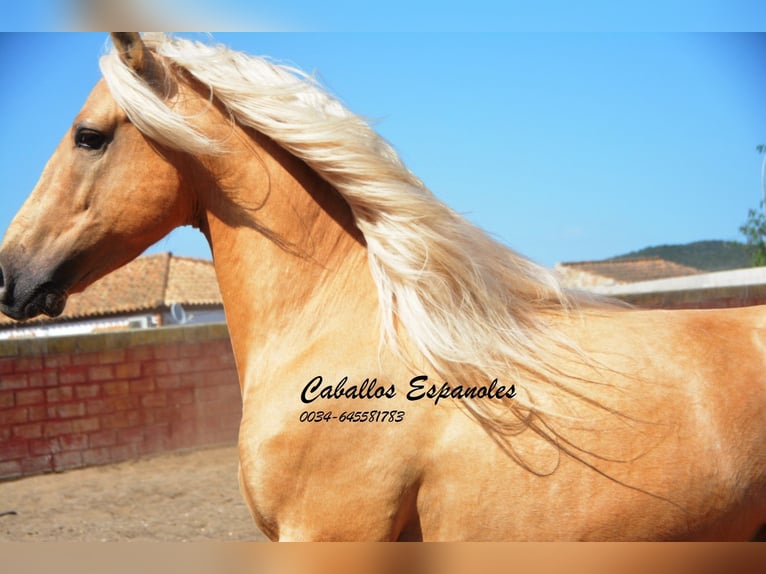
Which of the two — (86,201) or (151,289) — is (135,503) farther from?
(151,289)

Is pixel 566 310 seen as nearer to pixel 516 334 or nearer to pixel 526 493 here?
pixel 516 334

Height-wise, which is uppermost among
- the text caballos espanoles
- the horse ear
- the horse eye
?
the horse ear

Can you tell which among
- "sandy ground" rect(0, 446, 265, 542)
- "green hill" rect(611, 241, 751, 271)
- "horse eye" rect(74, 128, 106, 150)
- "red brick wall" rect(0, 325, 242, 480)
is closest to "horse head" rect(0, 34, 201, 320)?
"horse eye" rect(74, 128, 106, 150)

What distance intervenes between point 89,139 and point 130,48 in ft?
0.97

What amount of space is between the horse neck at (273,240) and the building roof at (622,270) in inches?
1085

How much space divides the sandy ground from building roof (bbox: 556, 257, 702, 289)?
23.7m

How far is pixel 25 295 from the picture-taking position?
2121 millimetres

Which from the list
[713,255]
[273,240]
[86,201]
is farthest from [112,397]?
[713,255]

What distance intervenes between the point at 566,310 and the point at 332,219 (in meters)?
0.75

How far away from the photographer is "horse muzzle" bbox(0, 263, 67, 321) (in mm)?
2115

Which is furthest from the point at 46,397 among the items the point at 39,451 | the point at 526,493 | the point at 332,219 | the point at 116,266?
the point at 526,493

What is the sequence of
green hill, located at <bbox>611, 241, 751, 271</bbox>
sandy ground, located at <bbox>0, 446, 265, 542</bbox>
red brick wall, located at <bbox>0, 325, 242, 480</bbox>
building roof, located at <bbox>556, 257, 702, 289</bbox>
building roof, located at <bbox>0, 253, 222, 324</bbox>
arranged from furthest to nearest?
building roof, located at <bbox>556, 257, 702, 289</bbox>
building roof, located at <bbox>0, 253, 222, 324</bbox>
green hill, located at <bbox>611, 241, 751, 271</bbox>
red brick wall, located at <bbox>0, 325, 242, 480</bbox>
sandy ground, located at <bbox>0, 446, 265, 542</bbox>

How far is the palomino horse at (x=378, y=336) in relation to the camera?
6.05 ft

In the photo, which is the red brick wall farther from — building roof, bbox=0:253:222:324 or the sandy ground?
building roof, bbox=0:253:222:324
